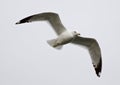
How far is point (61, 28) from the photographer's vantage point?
12.4 meters

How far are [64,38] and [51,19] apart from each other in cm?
48

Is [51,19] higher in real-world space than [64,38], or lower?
higher

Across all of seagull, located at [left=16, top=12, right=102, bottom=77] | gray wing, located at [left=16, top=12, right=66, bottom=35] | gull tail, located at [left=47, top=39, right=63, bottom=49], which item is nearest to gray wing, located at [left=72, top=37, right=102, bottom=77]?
seagull, located at [left=16, top=12, right=102, bottom=77]

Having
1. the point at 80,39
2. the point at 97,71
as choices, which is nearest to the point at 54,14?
the point at 80,39

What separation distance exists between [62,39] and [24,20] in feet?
2.87

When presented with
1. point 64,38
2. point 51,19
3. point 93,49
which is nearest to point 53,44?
point 64,38

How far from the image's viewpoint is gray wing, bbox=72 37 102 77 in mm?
12688

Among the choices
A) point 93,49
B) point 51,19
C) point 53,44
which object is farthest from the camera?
point 93,49

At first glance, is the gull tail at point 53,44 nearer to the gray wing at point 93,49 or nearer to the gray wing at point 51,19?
the gray wing at point 51,19

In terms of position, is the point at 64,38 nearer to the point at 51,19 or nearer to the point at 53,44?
the point at 53,44

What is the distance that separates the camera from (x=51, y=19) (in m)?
12.2

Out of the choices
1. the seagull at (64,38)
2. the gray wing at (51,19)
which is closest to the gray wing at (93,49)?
the seagull at (64,38)

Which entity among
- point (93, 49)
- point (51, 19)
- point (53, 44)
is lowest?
point (93, 49)

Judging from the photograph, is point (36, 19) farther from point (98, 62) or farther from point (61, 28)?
point (98, 62)
